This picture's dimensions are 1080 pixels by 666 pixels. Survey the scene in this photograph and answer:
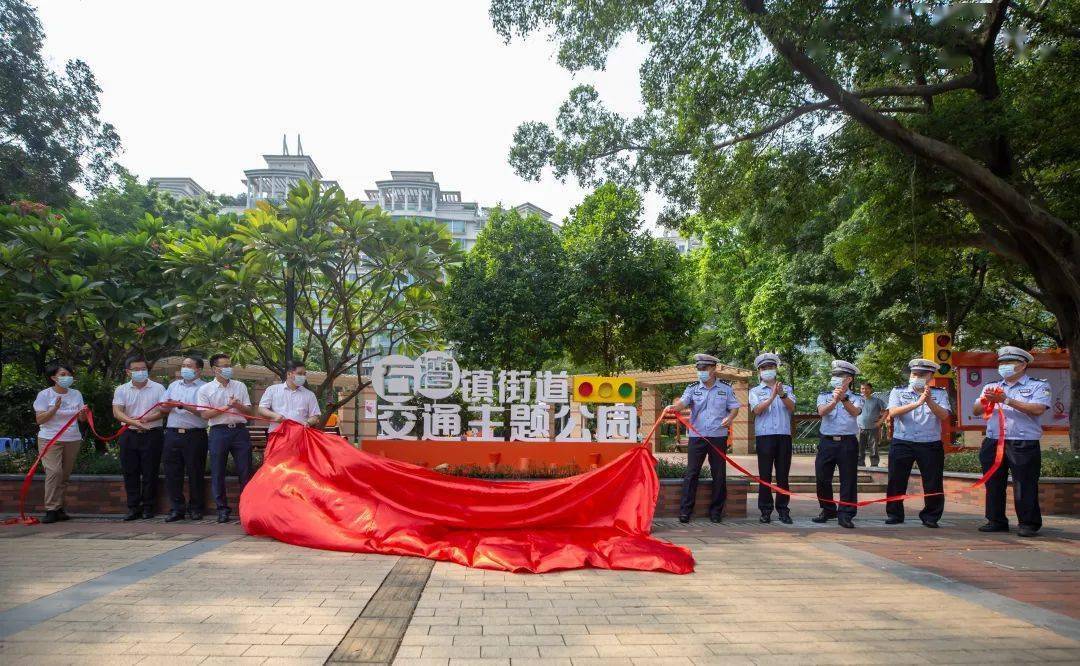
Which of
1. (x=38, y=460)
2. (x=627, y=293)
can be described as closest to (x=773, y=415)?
(x=627, y=293)

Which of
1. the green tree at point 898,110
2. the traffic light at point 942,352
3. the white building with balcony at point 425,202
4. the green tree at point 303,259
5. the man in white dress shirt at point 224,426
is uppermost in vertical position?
the white building with balcony at point 425,202

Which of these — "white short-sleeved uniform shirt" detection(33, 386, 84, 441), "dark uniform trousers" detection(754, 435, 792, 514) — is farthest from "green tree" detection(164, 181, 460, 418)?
"dark uniform trousers" detection(754, 435, 792, 514)

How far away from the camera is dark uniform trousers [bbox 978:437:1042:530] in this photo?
7070 millimetres

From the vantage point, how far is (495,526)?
621 centimetres

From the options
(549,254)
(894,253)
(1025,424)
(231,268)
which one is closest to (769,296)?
(894,253)

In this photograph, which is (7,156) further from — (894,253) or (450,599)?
(894,253)

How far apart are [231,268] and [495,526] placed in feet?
18.5

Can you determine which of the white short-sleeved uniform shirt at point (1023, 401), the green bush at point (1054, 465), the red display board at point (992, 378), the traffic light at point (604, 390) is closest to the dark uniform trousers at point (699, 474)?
the traffic light at point (604, 390)

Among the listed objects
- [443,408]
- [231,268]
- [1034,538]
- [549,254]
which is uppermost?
[549,254]

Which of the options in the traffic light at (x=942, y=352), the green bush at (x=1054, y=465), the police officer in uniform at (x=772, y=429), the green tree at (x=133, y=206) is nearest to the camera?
the police officer in uniform at (x=772, y=429)

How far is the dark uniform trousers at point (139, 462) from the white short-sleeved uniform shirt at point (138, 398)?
0.57 feet

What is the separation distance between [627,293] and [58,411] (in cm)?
908

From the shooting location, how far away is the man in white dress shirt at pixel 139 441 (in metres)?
7.39

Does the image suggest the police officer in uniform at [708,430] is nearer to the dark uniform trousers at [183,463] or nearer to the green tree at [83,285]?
the dark uniform trousers at [183,463]
